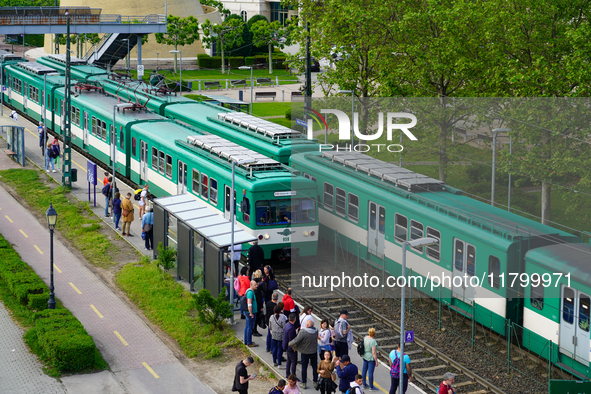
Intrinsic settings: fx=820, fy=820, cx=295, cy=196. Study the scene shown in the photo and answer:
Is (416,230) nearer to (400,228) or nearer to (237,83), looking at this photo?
(400,228)

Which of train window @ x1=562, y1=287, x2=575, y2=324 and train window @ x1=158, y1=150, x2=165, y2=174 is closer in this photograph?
train window @ x1=562, y1=287, x2=575, y2=324

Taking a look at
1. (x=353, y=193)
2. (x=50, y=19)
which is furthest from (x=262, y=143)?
(x=50, y=19)

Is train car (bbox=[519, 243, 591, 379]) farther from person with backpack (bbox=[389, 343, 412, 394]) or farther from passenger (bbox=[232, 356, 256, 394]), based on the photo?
passenger (bbox=[232, 356, 256, 394])

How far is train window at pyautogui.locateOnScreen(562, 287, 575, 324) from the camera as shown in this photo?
1770 centimetres

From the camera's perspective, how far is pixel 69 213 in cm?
3284

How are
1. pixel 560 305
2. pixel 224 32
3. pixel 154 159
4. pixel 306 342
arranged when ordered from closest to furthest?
1. pixel 306 342
2. pixel 560 305
3. pixel 154 159
4. pixel 224 32

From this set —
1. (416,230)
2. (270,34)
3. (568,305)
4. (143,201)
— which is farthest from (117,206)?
(270,34)

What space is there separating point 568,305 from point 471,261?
10.7 ft

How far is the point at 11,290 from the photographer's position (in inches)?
926

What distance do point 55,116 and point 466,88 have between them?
25.8m

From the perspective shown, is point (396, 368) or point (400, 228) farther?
point (400, 228)

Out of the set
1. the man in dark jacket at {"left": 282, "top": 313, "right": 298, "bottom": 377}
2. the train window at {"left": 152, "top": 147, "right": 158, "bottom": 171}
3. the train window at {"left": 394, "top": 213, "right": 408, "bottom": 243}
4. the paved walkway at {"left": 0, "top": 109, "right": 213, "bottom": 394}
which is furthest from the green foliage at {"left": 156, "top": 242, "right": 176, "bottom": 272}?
the train window at {"left": 152, "top": 147, "right": 158, "bottom": 171}

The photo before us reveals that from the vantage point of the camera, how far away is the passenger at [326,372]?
16641 mm

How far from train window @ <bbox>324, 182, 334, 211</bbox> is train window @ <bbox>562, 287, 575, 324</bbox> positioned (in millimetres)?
10464
